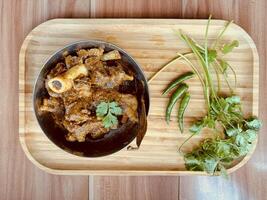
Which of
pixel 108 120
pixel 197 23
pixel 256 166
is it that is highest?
pixel 197 23

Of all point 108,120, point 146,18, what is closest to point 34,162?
point 108,120

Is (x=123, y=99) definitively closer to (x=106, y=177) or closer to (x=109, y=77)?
(x=109, y=77)

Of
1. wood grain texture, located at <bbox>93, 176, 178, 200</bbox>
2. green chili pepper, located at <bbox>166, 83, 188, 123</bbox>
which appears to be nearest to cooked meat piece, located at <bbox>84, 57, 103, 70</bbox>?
green chili pepper, located at <bbox>166, 83, 188, 123</bbox>

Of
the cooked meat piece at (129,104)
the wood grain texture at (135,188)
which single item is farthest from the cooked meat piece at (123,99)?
the wood grain texture at (135,188)

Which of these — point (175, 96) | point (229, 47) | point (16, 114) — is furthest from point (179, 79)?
point (16, 114)

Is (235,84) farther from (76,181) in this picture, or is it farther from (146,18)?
(76,181)

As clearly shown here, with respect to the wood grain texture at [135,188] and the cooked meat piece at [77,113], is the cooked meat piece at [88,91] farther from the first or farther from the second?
the wood grain texture at [135,188]

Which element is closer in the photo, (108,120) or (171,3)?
(108,120)
